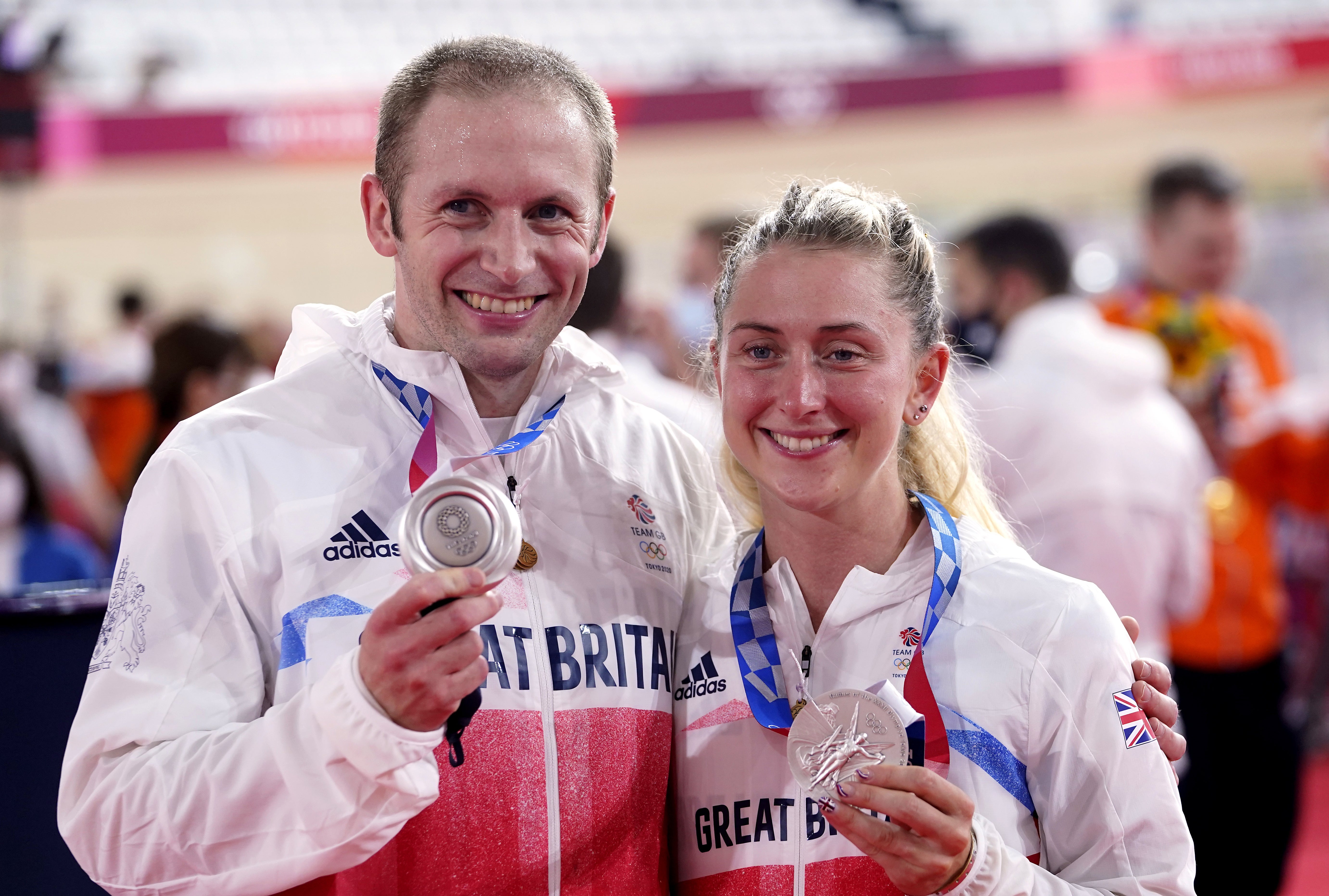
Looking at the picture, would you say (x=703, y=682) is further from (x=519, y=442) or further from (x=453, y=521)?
(x=453, y=521)

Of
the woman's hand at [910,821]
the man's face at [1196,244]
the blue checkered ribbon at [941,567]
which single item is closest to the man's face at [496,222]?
the blue checkered ribbon at [941,567]

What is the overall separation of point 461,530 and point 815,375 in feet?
2.05

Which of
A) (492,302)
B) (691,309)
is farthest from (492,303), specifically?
(691,309)

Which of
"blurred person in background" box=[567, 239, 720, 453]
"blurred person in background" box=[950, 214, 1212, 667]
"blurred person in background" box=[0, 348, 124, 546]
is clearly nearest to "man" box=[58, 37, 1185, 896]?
"blurred person in background" box=[567, 239, 720, 453]

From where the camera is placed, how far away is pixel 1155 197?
16.7ft

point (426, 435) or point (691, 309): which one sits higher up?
point (691, 309)

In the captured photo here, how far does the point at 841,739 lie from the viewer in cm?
163

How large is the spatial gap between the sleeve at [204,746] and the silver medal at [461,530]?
167 mm

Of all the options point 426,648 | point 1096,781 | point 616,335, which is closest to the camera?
point 426,648

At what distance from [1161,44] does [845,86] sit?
3.47 metres

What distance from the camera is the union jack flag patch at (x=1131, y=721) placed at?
1.81 metres

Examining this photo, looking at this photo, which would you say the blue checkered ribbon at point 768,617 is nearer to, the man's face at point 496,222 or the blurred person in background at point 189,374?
the man's face at point 496,222

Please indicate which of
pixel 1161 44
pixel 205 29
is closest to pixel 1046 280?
pixel 1161 44

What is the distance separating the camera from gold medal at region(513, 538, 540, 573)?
194 cm
